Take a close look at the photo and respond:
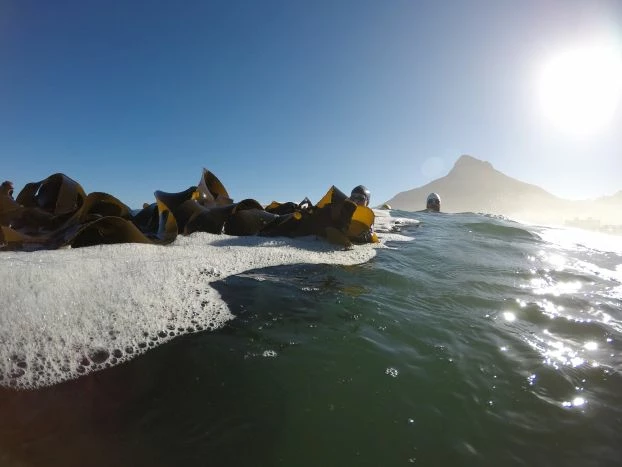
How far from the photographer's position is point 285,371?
170cm

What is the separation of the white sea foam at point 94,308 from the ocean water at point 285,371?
0.4 inches

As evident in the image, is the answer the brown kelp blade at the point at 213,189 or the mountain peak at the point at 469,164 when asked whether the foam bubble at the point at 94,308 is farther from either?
the mountain peak at the point at 469,164

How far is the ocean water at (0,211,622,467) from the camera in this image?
129 cm

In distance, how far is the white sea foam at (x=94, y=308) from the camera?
166 cm

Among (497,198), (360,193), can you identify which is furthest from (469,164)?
(360,193)

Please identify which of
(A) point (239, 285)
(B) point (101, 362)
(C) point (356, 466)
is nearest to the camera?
(C) point (356, 466)

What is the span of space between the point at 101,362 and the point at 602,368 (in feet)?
9.79

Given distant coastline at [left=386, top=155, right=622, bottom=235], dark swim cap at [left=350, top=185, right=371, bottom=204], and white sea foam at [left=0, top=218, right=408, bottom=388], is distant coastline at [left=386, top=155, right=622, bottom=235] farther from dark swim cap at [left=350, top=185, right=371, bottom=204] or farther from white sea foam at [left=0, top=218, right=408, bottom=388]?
white sea foam at [left=0, top=218, right=408, bottom=388]

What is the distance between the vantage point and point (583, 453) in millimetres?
1366

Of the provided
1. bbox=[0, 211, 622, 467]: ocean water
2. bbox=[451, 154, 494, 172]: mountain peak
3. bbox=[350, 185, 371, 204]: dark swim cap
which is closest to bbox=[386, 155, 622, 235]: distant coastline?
bbox=[451, 154, 494, 172]: mountain peak

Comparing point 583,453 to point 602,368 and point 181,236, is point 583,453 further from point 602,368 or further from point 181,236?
point 181,236

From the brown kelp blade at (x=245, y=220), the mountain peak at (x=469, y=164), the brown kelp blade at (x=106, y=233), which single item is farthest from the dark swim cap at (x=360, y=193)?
the mountain peak at (x=469, y=164)

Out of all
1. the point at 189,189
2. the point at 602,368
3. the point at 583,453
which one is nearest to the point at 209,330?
the point at 583,453

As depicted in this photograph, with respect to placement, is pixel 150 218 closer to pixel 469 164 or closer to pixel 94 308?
pixel 94 308
